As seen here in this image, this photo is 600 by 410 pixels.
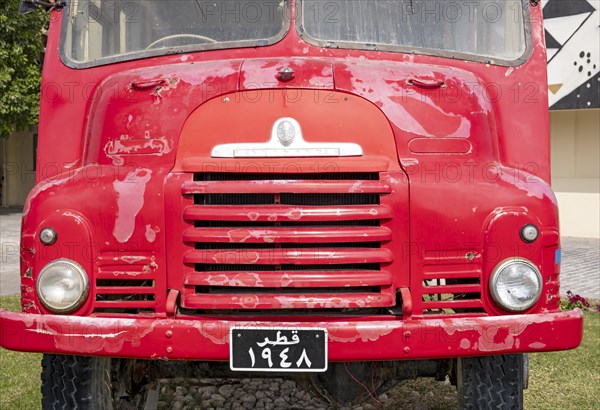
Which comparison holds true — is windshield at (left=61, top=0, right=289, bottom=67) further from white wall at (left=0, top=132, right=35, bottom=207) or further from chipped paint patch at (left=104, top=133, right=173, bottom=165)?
white wall at (left=0, top=132, right=35, bottom=207)

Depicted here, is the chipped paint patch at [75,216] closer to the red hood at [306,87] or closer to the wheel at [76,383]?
the red hood at [306,87]

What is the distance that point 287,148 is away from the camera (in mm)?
3143

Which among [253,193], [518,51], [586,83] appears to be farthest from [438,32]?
[586,83]

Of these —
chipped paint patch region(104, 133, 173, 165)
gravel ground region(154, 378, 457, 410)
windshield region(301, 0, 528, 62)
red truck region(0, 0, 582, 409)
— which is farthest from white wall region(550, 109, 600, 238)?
chipped paint patch region(104, 133, 173, 165)

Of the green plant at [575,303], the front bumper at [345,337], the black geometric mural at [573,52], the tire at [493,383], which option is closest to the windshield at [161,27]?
the front bumper at [345,337]

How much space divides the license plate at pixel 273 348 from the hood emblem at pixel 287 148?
0.68 m

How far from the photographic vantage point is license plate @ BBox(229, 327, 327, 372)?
2.98 m

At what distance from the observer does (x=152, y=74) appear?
11.4 ft

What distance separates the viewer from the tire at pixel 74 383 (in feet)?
11.0

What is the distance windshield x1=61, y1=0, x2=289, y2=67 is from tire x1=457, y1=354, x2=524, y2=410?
67.4 inches

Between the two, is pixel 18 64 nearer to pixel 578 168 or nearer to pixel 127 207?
pixel 578 168

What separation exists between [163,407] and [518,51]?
9.19 ft

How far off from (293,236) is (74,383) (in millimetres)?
1181

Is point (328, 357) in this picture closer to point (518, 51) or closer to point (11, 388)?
point (518, 51)
